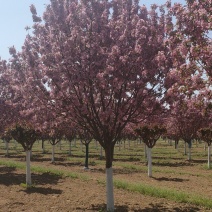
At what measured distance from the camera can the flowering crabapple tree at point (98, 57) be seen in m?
10.9

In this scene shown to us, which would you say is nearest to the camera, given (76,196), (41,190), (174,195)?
(174,195)

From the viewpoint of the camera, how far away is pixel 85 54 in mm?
10828

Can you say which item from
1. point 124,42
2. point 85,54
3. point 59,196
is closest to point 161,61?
point 124,42

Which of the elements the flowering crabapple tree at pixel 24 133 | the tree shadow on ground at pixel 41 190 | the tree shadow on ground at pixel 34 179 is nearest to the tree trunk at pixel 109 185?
the tree shadow on ground at pixel 41 190

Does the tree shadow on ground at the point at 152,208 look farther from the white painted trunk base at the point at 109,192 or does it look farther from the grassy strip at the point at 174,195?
the grassy strip at the point at 174,195

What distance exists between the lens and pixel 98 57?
10969 millimetres

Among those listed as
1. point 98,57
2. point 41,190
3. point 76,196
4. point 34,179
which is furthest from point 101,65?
point 34,179

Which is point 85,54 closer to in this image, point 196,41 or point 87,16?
point 87,16

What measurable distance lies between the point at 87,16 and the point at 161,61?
10.8 feet

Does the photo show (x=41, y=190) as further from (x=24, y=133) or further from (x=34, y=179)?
(x=34, y=179)

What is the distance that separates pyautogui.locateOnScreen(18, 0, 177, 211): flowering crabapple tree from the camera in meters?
10.9

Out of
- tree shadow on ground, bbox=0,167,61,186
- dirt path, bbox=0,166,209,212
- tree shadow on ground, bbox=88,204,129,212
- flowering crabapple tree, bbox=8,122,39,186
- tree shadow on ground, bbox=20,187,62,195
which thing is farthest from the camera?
tree shadow on ground, bbox=0,167,61,186

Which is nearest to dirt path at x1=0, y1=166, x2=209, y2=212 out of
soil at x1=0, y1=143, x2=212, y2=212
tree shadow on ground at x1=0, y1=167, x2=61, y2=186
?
soil at x1=0, y1=143, x2=212, y2=212

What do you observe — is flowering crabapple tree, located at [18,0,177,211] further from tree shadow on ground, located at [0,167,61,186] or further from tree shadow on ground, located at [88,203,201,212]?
tree shadow on ground, located at [0,167,61,186]
